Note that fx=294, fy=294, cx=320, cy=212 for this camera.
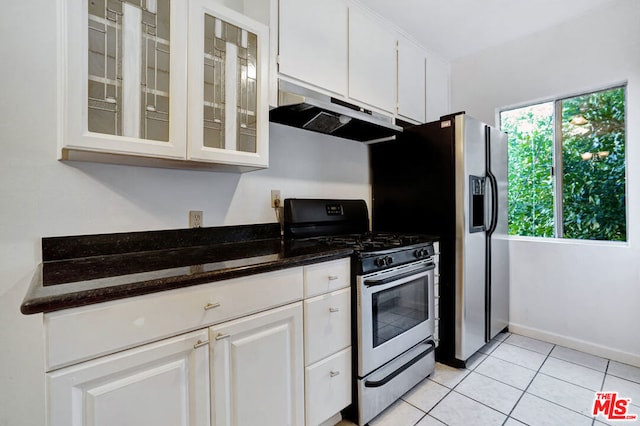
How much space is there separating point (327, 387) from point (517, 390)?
1.33 metres

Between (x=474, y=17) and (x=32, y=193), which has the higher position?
(x=474, y=17)

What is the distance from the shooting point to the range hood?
1.66 metres

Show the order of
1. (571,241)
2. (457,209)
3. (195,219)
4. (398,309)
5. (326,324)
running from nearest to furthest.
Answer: (326,324) → (195,219) → (398,309) → (457,209) → (571,241)

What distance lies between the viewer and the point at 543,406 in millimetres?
1738

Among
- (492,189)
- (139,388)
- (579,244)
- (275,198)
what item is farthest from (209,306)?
(579,244)

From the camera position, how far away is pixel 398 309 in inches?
70.9

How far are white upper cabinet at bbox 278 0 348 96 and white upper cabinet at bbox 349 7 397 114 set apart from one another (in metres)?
0.08

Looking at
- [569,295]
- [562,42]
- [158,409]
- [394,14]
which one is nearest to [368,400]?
[158,409]

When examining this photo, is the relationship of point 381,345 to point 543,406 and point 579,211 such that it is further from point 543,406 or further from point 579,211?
point 579,211

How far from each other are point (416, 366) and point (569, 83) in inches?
102

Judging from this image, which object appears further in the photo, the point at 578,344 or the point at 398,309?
the point at 578,344

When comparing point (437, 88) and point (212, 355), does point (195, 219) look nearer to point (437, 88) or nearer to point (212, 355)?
point (212, 355)

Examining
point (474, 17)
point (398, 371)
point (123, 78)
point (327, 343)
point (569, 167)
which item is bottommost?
point (398, 371)

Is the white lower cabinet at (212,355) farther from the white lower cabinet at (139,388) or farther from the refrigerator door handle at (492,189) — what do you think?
the refrigerator door handle at (492,189)
